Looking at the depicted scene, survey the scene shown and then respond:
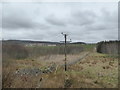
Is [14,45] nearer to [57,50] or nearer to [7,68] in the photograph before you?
[7,68]

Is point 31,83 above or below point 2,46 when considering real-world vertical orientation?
below

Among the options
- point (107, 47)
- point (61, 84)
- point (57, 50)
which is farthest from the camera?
point (107, 47)

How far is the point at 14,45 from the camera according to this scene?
12.0 m

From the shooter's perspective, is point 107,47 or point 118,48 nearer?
point 118,48

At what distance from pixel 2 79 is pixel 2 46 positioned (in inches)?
69.3

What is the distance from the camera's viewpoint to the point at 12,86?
1194cm

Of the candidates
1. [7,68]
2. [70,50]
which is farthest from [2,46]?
[70,50]

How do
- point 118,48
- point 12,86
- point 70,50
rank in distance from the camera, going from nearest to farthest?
point 12,86
point 70,50
point 118,48

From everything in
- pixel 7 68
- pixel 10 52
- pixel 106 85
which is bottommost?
pixel 106 85

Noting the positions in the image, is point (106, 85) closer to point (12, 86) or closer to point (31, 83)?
point (31, 83)

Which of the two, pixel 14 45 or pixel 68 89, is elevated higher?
pixel 14 45

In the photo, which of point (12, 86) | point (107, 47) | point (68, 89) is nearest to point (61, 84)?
point (68, 89)

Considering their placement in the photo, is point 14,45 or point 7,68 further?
point 7,68

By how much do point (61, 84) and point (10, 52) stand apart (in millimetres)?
3341
